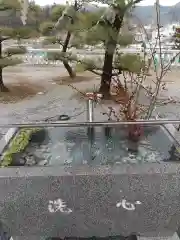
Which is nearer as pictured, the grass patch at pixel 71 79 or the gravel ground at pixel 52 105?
the gravel ground at pixel 52 105

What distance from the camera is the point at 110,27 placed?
3961 millimetres

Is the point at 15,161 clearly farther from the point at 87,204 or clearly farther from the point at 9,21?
the point at 9,21

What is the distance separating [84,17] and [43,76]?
2.17 m

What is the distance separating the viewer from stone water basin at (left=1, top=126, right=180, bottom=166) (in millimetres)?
1656

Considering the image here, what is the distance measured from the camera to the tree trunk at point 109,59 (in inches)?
158

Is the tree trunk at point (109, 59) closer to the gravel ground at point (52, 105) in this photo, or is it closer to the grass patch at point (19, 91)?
the gravel ground at point (52, 105)

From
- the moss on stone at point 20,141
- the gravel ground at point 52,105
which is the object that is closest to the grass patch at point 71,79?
the gravel ground at point 52,105

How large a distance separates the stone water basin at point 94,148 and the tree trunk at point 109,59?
2.42m

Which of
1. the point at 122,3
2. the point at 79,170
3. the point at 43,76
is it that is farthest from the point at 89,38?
the point at 79,170

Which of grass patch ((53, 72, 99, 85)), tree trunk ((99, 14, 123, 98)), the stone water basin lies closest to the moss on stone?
the stone water basin

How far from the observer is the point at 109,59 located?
431 centimetres

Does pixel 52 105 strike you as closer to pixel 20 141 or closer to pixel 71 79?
pixel 71 79

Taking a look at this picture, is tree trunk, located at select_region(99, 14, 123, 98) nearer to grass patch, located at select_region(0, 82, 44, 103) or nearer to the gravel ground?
the gravel ground

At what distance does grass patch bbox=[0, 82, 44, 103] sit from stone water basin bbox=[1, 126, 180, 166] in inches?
113
